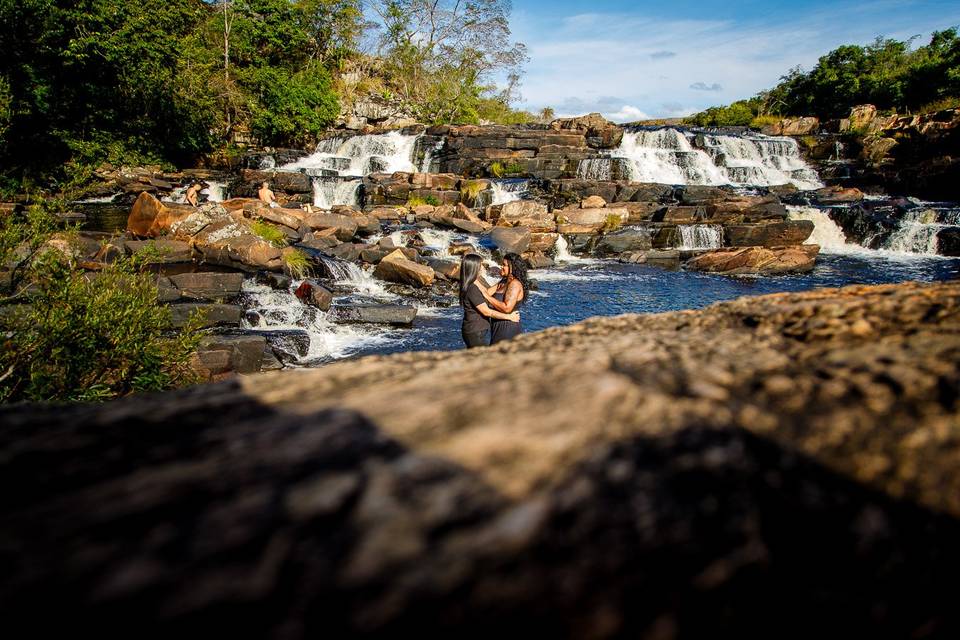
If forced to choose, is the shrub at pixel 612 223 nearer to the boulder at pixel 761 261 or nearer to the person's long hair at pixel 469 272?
the boulder at pixel 761 261

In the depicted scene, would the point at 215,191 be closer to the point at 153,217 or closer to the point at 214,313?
the point at 153,217

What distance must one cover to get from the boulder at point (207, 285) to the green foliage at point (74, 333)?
226 inches

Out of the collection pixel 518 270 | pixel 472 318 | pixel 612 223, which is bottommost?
pixel 472 318

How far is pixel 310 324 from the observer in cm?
1030

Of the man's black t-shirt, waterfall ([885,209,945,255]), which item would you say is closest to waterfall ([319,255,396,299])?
the man's black t-shirt

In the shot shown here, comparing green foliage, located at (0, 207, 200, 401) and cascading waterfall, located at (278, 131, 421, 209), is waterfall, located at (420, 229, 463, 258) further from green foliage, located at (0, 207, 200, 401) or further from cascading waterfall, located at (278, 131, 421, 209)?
green foliage, located at (0, 207, 200, 401)

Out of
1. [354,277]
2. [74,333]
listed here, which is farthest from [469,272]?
[354,277]

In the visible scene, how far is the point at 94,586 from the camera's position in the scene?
24.6 inches

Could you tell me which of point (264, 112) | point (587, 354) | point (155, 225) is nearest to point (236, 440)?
point (587, 354)

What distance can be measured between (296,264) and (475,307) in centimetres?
830

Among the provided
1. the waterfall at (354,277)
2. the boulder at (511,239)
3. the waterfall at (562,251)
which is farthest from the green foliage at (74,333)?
the waterfall at (562,251)

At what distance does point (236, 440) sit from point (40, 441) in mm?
443

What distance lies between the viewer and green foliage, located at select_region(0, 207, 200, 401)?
3.70 metres

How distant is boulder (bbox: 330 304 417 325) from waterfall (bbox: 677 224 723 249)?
1211 cm
